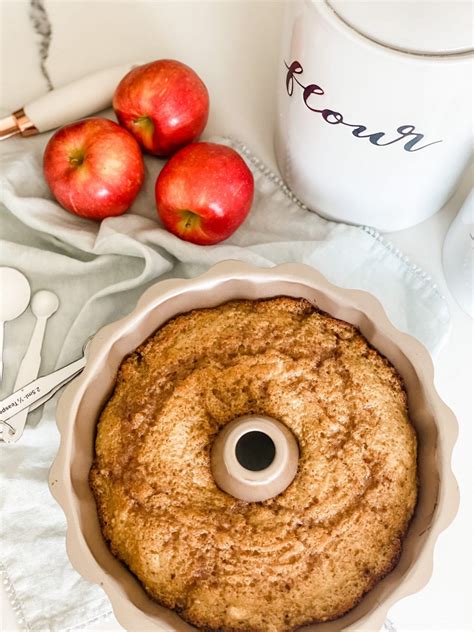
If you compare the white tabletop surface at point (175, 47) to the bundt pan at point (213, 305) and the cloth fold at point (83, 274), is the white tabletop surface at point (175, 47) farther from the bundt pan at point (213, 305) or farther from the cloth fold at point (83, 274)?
the bundt pan at point (213, 305)

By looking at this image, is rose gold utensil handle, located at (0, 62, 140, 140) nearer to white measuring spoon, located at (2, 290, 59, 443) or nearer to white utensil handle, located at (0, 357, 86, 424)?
white measuring spoon, located at (2, 290, 59, 443)

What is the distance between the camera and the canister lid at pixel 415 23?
0.72 meters

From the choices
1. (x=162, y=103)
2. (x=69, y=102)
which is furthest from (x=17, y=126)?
(x=162, y=103)

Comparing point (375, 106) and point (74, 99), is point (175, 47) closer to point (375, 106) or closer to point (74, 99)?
point (74, 99)

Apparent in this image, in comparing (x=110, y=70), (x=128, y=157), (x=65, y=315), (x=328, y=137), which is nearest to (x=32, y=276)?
(x=65, y=315)

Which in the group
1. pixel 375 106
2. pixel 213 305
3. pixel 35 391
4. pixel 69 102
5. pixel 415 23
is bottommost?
pixel 35 391

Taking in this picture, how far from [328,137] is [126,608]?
0.58 meters

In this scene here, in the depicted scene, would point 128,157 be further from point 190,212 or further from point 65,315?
point 65,315

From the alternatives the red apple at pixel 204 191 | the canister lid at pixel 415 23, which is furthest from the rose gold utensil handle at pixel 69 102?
the canister lid at pixel 415 23

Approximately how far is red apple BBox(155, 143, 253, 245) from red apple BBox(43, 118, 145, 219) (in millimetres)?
51

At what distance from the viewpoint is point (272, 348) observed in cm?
93

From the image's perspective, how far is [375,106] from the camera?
830 mm

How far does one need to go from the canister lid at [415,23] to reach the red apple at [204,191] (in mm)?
345

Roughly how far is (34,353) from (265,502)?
42cm
